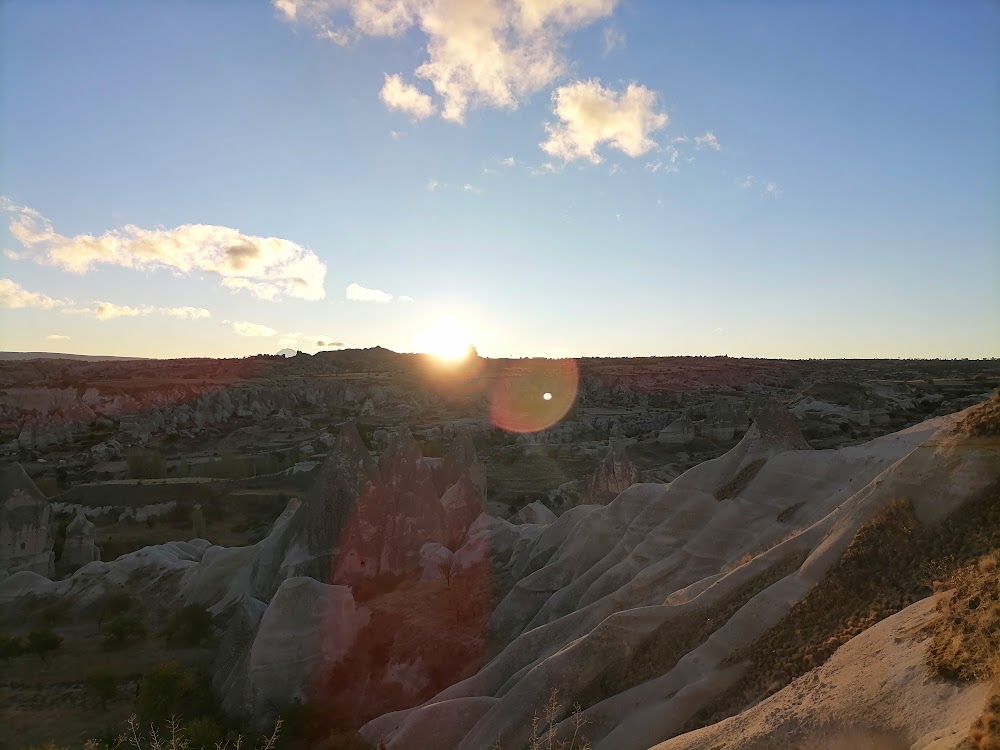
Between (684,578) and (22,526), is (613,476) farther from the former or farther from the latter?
(22,526)

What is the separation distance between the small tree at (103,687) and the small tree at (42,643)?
2963 mm

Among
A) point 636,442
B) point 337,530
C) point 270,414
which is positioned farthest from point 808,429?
point 270,414

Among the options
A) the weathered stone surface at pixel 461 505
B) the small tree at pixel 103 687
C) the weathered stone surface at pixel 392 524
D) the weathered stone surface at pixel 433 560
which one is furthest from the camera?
the weathered stone surface at pixel 461 505

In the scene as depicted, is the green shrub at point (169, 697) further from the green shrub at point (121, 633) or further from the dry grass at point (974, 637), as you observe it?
the dry grass at point (974, 637)

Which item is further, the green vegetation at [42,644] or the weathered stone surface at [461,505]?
the weathered stone surface at [461,505]

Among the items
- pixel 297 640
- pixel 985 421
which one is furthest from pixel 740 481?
pixel 297 640

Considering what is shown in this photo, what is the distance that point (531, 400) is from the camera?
95.9 m

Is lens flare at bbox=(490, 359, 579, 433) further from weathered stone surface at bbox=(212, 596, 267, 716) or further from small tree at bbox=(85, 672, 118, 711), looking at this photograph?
small tree at bbox=(85, 672, 118, 711)

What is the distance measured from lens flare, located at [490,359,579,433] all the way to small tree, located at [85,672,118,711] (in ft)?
168

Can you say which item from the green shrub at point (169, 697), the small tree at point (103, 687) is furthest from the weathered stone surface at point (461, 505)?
the small tree at point (103, 687)

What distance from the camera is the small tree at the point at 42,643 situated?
19.9m

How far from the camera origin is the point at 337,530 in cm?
2130

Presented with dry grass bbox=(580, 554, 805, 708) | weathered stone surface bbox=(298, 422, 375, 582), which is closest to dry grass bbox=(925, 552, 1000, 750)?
dry grass bbox=(580, 554, 805, 708)

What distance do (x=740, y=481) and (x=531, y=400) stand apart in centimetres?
8008
